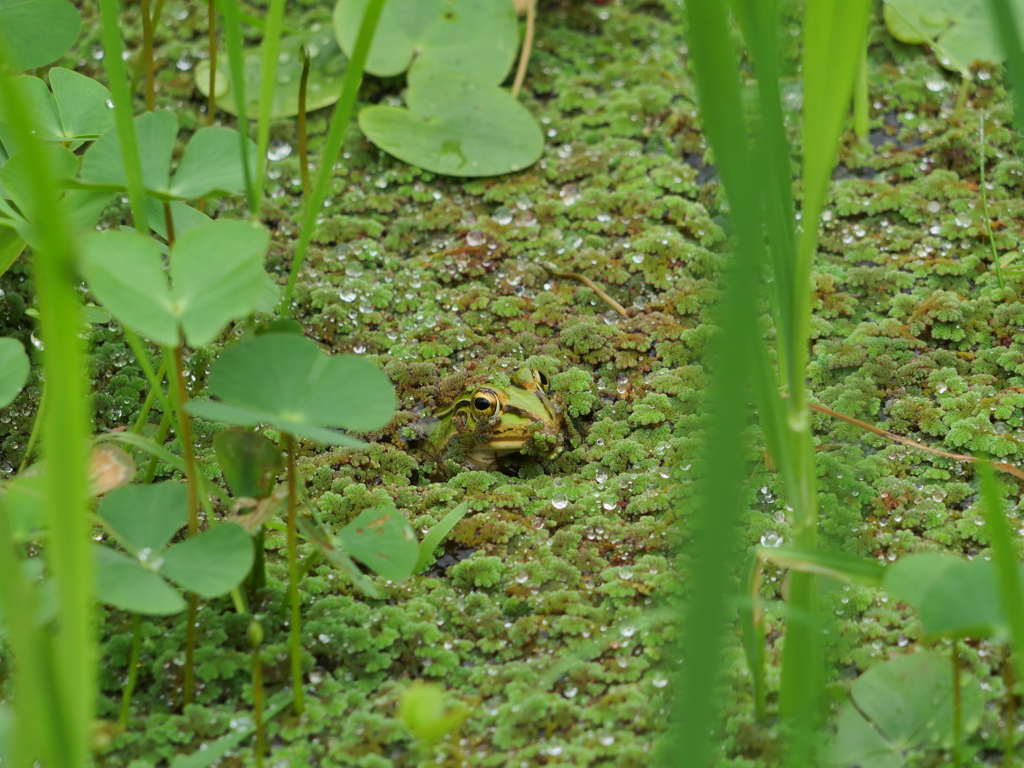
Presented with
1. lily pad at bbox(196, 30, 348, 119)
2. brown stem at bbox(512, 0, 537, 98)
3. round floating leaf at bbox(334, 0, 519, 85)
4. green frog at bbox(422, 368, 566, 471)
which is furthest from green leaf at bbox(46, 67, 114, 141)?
brown stem at bbox(512, 0, 537, 98)

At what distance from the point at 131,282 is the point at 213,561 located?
0.35m

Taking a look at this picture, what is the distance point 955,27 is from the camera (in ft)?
8.02

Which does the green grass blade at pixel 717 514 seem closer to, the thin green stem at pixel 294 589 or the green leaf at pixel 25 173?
the thin green stem at pixel 294 589

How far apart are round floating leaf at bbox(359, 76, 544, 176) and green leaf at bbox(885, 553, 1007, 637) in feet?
5.74

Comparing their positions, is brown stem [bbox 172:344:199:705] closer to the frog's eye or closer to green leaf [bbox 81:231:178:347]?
green leaf [bbox 81:231:178:347]

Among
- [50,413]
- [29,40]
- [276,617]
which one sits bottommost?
[276,617]

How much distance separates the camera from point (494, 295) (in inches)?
85.6

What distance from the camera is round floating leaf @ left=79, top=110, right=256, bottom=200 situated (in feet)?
3.88

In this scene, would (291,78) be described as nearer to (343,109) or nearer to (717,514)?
(343,109)

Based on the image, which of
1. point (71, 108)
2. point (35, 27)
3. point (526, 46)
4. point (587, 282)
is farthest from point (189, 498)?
point (526, 46)

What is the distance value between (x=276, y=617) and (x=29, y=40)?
115cm

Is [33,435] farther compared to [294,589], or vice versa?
[33,435]

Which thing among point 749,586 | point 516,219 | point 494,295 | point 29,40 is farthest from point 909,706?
point 29,40

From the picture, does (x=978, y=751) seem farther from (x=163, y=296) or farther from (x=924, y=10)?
(x=924, y=10)
